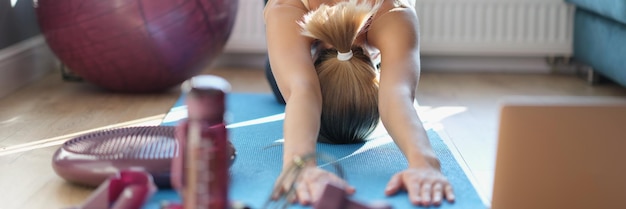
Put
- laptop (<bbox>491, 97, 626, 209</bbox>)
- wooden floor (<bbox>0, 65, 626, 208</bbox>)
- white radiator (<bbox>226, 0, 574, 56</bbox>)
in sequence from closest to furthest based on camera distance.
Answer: laptop (<bbox>491, 97, 626, 209</bbox>) < wooden floor (<bbox>0, 65, 626, 208</bbox>) < white radiator (<bbox>226, 0, 574, 56</bbox>)

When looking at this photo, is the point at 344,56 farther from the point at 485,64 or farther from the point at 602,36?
the point at 485,64

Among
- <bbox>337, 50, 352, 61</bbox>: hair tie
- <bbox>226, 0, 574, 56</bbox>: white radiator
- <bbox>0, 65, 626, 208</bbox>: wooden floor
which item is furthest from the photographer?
<bbox>226, 0, 574, 56</bbox>: white radiator

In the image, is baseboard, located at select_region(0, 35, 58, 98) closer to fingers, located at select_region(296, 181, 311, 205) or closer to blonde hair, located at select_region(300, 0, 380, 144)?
blonde hair, located at select_region(300, 0, 380, 144)

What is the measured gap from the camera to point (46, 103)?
2.68 meters

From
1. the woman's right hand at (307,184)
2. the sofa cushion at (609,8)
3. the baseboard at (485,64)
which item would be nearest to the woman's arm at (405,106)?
the woman's right hand at (307,184)

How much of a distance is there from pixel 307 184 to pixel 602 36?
1668 millimetres

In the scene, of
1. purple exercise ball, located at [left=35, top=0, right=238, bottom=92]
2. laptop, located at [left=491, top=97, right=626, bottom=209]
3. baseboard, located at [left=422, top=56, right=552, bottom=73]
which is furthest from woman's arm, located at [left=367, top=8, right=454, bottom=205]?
baseboard, located at [left=422, top=56, right=552, bottom=73]

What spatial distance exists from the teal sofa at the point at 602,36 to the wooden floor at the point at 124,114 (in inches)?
4.6

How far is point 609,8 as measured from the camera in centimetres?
271

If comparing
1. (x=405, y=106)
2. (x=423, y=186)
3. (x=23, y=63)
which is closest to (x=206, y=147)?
(x=423, y=186)

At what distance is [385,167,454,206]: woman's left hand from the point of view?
155cm

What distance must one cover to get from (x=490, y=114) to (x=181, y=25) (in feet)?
3.18

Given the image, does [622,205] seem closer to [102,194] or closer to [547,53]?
[102,194]

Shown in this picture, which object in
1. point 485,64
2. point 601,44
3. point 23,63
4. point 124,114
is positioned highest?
point 23,63
